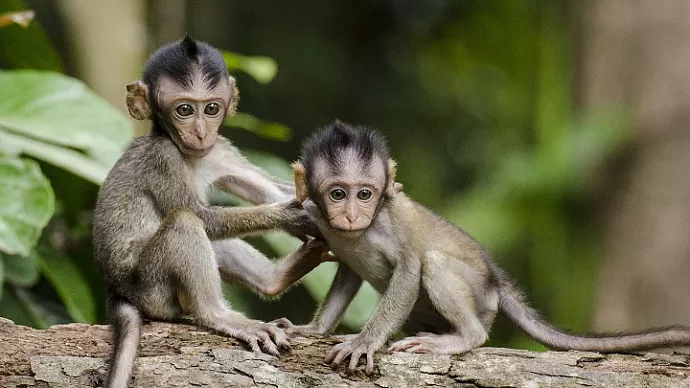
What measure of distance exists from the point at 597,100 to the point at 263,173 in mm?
4390

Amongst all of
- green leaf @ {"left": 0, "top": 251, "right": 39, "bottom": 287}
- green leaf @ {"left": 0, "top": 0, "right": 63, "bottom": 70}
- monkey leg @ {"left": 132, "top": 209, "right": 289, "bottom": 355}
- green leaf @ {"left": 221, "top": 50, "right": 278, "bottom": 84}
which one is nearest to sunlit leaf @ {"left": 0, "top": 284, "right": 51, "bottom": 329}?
green leaf @ {"left": 0, "top": 251, "right": 39, "bottom": 287}

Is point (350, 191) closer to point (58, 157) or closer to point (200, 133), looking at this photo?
point (200, 133)

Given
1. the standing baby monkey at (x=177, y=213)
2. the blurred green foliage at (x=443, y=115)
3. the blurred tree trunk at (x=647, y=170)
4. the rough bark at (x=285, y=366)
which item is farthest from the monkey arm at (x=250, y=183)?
the blurred tree trunk at (x=647, y=170)

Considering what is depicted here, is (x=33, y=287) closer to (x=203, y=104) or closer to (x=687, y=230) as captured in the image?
(x=203, y=104)

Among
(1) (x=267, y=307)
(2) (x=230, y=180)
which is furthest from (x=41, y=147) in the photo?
(1) (x=267, y=307)

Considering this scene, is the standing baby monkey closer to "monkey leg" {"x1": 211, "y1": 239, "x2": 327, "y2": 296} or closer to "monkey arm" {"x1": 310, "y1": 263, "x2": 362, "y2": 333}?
"monkey leg" {"x1": 211, "y1": 239, "x2": 327, "y2": 296}

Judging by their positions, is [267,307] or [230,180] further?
[267,307]

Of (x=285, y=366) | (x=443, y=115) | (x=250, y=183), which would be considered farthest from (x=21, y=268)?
(x=443, y=115)

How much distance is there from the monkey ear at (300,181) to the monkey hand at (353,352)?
0.76 m

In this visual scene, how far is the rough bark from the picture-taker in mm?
3670

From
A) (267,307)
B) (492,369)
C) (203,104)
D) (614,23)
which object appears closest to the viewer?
(492,369)

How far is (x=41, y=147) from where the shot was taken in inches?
204

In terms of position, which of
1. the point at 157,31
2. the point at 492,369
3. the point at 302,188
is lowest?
the point at 492,369

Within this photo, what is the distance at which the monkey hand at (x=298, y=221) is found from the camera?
4410 millimetres
